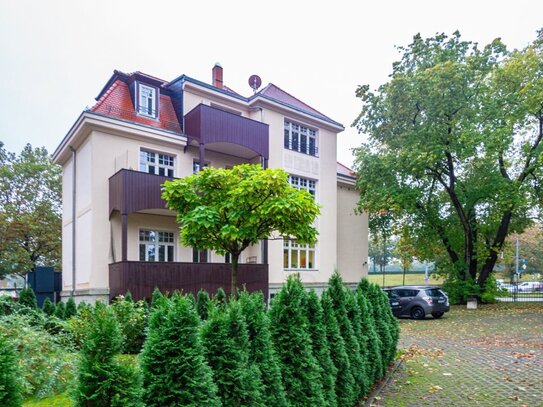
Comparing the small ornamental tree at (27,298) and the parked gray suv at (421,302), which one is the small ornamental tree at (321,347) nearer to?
the small ornamental tree at (27,298)

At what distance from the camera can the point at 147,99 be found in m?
18.1

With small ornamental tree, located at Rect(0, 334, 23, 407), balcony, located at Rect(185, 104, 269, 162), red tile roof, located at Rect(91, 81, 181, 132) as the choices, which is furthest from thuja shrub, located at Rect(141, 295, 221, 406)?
red tile roof, located at Rect(91, 81, 181, 132)

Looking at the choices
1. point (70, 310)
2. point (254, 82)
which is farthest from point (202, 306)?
point (254, 82)

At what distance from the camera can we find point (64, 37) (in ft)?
54.3

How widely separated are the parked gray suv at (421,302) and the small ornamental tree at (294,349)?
50.8ft

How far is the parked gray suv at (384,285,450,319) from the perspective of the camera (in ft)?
61.6

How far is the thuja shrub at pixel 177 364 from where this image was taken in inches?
124

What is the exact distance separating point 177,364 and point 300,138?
20135mm

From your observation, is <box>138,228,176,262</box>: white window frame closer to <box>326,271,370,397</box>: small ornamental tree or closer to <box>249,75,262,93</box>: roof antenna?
<box>249,75,262,93</box>: roof antenna

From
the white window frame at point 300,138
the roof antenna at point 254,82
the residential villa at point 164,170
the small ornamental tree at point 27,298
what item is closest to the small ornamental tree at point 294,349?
the small ornamental tree at point 27,298

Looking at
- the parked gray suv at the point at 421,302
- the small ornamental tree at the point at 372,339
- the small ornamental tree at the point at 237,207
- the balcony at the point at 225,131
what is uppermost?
the balcony at the point at 225,131

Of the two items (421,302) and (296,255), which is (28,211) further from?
(421,302)

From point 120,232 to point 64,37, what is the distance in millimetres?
8476

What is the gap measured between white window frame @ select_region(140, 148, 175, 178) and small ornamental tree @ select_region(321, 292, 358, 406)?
12.8m
